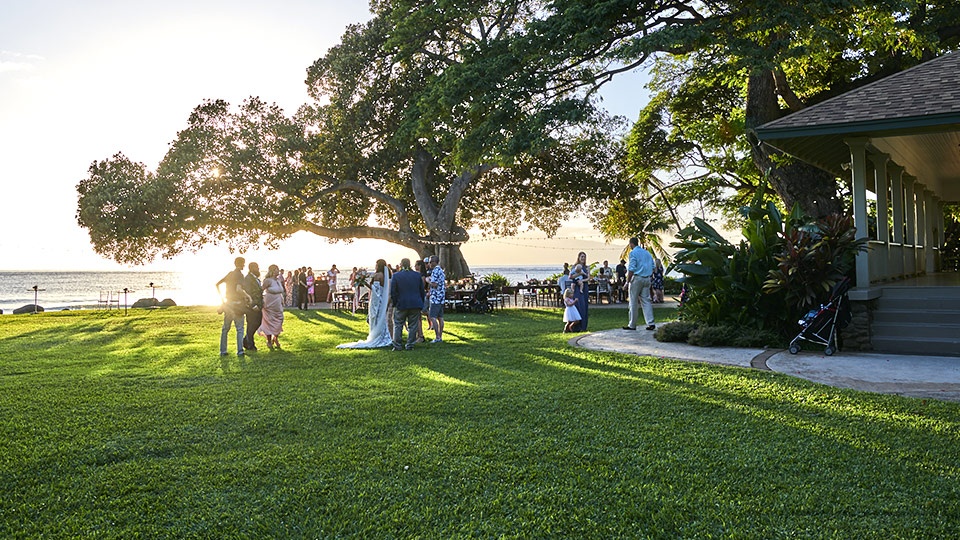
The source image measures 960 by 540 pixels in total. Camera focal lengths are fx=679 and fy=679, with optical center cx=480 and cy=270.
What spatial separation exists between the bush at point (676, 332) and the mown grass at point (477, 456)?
240cm

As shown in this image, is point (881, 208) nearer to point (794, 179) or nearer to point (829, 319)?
point (829, 319)

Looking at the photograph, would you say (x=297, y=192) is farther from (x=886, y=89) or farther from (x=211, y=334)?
(x=886, y=89)

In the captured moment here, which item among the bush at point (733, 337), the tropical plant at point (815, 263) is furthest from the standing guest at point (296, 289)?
the tropical plant at point (815, 263)

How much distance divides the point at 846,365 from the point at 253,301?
8722mm

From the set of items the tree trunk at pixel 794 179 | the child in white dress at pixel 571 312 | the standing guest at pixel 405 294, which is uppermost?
→ the tree trunk at pixel 794 179

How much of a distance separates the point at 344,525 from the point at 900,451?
357 cm

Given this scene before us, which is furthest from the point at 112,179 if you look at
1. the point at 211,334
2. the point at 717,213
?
the point at 717,213

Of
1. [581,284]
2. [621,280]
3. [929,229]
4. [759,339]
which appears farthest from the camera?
[621,280]

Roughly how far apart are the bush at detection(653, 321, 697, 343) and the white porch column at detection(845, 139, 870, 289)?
238 cm

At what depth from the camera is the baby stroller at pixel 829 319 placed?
869 centimetres

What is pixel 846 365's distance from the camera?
790cm

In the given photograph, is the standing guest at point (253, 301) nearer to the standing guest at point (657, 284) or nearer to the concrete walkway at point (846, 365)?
the concrete walkway at point (846, 365)

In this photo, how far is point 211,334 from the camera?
15.0 meters

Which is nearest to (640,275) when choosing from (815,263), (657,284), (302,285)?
(815,263)
